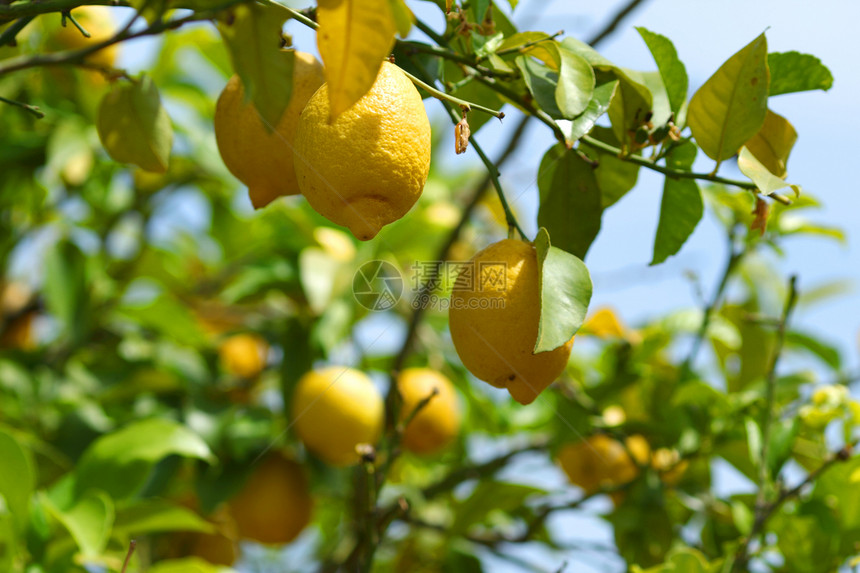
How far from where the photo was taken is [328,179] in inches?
24.6

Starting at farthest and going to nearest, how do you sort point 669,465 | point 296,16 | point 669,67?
1. point 669,465
2. point 669,67
3. point 296,16

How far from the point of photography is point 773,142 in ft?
2.54

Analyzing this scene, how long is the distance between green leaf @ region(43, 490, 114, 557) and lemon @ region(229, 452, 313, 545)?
21.3 inches

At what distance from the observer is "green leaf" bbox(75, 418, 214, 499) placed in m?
1.23

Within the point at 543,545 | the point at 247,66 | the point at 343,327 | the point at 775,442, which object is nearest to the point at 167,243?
the point at 343,327

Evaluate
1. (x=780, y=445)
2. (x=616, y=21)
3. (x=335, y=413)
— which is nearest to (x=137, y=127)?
(x=616, y=21)

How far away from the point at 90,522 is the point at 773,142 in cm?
96

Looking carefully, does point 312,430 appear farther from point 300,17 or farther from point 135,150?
point 300,17

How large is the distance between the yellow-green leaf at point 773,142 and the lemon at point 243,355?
1.40 metres

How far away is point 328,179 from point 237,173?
0.20m

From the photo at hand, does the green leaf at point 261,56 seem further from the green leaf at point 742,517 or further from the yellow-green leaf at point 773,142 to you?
the green leaf at point 742,517

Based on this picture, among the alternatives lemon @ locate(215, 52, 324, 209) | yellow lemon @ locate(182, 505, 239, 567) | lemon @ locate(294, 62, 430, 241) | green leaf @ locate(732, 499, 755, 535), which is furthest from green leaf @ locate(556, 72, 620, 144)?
yellow lemon @ locate(182, 505, 239, 567)

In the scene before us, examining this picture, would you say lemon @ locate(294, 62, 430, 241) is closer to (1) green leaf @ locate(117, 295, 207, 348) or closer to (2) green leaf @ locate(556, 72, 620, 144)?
(2) green leaf @ locate(556, 72, 620, 144)

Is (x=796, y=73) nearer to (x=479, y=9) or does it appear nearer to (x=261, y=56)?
(x=479, y=9)
